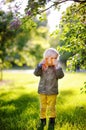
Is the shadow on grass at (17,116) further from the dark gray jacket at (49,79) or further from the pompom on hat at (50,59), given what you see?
the pompom on hat at (50,59)

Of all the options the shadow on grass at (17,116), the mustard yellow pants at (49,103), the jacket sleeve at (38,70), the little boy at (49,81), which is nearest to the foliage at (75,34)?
the little boy at (49,81)

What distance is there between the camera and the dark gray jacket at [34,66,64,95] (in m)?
7.20

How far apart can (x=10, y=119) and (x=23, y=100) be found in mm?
3939

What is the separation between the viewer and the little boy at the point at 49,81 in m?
7.21

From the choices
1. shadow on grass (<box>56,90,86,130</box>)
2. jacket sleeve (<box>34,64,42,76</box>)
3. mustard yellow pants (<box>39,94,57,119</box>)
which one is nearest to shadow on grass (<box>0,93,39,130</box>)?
mustard yellow pants (<box>39,94,57,119</box>)

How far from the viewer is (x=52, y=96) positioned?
23.7ft

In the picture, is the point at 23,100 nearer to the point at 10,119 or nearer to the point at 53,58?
the point at 10,119

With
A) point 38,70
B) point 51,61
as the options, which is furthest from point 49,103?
point 51,61

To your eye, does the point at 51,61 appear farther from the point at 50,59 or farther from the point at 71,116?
the point at 71,116

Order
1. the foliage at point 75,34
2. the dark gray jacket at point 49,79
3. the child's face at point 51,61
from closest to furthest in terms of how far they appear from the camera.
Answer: the dark gray jacket at point 49,79 → the child's face at point 51,61 → the foliage at point 75,34

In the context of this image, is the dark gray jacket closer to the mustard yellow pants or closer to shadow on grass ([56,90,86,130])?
the mustard yellow pants

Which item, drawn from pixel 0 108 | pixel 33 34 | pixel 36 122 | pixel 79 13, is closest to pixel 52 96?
pixel 36 122

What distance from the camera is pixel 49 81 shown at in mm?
7242

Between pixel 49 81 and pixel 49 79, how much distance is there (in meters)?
0.04
